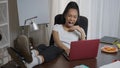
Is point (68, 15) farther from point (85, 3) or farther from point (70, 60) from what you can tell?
point (85, 3)

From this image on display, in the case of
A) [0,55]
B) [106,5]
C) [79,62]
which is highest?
[106,5]

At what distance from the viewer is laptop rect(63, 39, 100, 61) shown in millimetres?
1630

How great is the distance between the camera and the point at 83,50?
1.67 metres

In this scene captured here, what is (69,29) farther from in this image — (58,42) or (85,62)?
(85,62)

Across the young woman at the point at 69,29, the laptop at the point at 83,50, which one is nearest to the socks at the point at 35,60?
the laptop at the point at 83,50

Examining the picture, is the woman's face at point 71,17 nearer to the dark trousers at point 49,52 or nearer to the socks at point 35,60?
the dark trousers at point 49,52

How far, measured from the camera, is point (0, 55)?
119 inches

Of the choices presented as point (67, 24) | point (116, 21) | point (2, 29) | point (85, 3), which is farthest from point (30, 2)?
point (116, 21)

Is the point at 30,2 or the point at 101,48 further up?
the point at 30,2

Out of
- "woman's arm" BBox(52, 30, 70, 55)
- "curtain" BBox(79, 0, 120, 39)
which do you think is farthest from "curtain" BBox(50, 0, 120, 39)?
"woman's arm" BBox(52, 30, 70, 55)

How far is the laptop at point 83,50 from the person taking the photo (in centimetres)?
163

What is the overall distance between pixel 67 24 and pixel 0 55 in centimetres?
134

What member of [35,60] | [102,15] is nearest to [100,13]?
[102,15]

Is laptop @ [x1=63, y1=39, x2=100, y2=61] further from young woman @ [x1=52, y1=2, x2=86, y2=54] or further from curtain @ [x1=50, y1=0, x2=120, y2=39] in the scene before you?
curtain @ [x1=50, y1=0, x2=120, y2=39]
